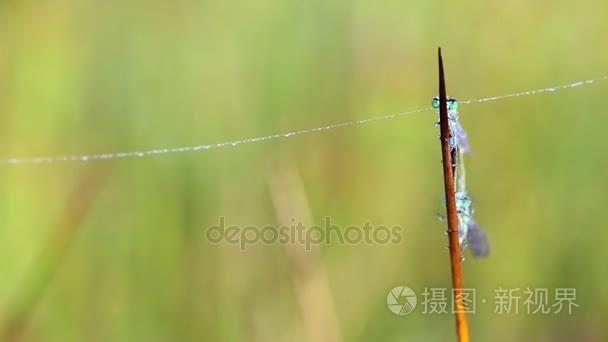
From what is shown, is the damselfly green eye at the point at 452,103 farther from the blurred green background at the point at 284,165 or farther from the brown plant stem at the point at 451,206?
the blurred green background at the point at 284,165

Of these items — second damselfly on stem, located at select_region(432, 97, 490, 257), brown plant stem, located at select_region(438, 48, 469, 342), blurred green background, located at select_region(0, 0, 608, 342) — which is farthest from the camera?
blurred green background, located at select_region(0, 0, 608, 342)

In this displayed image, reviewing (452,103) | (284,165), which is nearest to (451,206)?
(452,103)

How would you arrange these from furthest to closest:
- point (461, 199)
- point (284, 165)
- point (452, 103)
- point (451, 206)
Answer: point (284, 165)
point (461, 199)
point (452, 103)
point (451, 206)

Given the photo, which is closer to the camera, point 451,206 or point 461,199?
point 451,206

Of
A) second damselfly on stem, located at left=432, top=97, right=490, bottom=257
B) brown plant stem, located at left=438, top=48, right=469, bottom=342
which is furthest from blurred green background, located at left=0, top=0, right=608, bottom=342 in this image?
brown plant stem, located at left=438, top=48, right=469, bottom=342

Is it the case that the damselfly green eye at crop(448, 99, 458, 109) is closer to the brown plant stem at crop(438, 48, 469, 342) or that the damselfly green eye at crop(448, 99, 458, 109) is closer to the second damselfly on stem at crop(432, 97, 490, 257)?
the second damselfly on stem at crop(432, 97, 490, 257)

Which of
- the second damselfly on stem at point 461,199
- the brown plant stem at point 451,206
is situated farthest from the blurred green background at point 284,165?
the brown plant stem at point 451,206

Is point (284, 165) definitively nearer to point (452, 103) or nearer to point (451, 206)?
point (452, 103)

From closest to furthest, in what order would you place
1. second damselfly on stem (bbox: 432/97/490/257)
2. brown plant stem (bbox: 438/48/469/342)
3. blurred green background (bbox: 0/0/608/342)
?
brown plant stem (bbox: 438/48/469/342), second damselfly on stem (bbox: 432/97/490/257), blurred green background (bbox: 0/0/608/342)

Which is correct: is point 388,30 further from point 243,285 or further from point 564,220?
point 243,285
